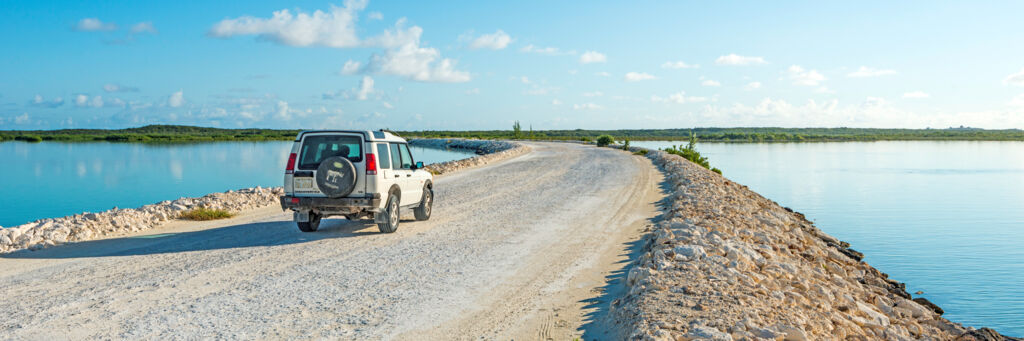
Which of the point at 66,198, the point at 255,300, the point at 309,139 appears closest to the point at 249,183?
the point at 66,198

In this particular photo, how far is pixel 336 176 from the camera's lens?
1151cm

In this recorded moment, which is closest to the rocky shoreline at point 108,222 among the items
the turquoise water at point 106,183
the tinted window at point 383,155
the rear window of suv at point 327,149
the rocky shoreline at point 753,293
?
the rear window of suv at point 327,149

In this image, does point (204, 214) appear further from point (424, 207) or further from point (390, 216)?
point (390, 216)

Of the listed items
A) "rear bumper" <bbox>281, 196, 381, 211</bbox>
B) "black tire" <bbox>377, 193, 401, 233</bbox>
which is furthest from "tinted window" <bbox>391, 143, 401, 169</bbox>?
"rear bumper" <bbox>281, 196, 381, 211</bbox>

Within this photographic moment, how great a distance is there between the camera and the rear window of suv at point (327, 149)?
11.8 metres

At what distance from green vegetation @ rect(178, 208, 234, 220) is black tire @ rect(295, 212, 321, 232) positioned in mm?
→ 3589

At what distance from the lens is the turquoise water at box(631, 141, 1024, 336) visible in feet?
41.8

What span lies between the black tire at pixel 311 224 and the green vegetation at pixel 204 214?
3.59 metres

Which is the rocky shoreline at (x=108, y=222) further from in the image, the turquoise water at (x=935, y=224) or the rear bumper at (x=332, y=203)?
the turquoise water at (x=935, y=224)

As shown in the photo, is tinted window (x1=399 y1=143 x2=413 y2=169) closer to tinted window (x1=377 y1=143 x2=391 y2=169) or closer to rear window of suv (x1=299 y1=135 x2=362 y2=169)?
tinted window (x1=377 y1=143 x2=391 y2=169)

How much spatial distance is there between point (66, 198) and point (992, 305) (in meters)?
33.9

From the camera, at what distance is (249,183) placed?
117 ft

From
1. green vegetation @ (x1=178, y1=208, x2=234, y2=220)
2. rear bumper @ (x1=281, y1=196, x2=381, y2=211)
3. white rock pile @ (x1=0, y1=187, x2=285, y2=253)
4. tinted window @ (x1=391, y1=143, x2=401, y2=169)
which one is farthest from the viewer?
green vegetation @ (x1=178, y1=208, x2=234, y2=220)

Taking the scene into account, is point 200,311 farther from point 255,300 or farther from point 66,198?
point 66,198
